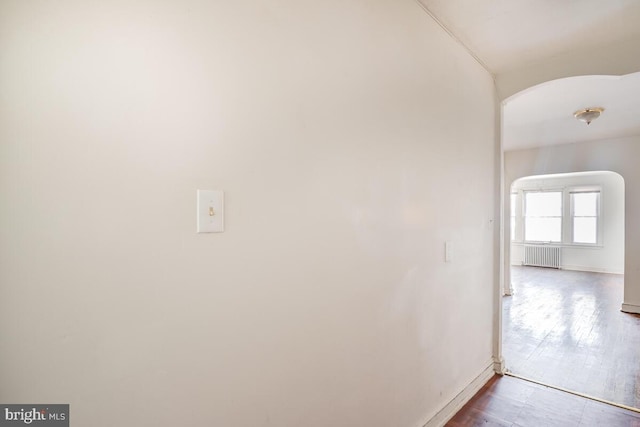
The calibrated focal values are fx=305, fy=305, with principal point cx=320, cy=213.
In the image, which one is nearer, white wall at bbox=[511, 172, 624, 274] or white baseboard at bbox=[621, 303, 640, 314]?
white baseboard at bbox=[621, 303, 640, 314]

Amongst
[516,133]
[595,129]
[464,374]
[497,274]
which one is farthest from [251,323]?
[595,129]

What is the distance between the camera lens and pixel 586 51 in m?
2.29

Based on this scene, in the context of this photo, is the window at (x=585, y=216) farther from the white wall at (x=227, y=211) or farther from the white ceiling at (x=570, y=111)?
the white wall at (x=227, y=211)

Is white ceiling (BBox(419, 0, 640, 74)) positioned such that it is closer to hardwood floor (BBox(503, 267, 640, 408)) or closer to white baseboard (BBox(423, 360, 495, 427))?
white baseboard (BBox(423, 360, 495, 427))

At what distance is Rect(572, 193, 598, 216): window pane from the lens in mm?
7492

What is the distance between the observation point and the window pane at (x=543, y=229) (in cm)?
810

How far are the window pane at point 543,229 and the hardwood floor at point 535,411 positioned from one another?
24.1 ft

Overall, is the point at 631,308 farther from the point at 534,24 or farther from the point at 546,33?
the point at 534,24

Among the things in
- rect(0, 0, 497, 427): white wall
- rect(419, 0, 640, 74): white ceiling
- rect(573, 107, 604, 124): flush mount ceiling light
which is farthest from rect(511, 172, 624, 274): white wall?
rect(0, 0, 497, 427): white wall

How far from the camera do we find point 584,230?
769cm

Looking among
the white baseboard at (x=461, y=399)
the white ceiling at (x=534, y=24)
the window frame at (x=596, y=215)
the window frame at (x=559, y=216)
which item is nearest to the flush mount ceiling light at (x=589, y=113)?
the white ceiling at (x=534, y=24)

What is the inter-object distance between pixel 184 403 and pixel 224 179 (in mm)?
668

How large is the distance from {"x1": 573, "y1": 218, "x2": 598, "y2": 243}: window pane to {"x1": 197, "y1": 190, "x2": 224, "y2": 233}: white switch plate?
966 centimetres

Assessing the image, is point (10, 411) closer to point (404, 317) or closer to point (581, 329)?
point (404, 317)
